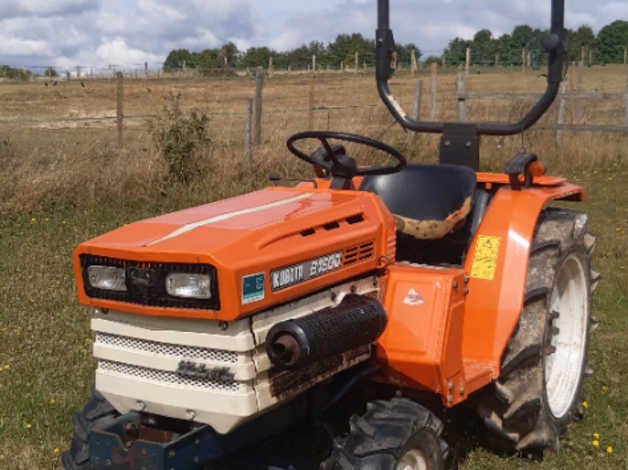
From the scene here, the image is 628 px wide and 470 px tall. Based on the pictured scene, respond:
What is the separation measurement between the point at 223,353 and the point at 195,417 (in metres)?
0.24

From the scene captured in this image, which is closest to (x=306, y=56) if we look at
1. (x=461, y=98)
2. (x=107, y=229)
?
(x=461, y=98)

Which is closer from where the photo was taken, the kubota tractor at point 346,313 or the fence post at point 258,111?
the kubota tractor at point 346,313

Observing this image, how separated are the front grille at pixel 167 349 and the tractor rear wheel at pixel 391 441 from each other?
576 millimetres

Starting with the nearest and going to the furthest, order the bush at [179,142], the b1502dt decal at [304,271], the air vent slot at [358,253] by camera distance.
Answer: the b1502dt decal at [304,271] → the air vent slot at [358,253] → the bush at [179,142]

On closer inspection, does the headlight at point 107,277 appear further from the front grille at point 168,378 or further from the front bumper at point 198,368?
the front grille at point 168,378

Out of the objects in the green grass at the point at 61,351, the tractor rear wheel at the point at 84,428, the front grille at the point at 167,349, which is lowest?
the green grass at the point at 61,351

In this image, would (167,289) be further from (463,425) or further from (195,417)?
(463,425)

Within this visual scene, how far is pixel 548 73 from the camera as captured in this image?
3.67 m

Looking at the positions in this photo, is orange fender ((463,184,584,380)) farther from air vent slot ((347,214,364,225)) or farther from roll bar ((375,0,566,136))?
air vent slot ((347,214,364,225))

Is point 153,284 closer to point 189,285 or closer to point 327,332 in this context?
point 189,285

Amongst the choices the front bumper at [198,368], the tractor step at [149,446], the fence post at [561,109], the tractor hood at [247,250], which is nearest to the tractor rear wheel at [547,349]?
the tractor hood at [247,250]

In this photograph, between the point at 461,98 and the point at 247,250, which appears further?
the point at 461,98

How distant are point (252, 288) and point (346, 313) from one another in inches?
16.3

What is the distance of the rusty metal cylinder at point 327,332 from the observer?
251cm
